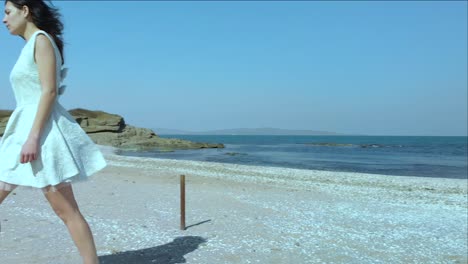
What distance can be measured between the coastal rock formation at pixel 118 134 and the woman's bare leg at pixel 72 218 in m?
59.7

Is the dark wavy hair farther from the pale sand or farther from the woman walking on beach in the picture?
the pale sand

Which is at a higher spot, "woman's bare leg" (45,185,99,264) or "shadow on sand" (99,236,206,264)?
"woman's bare leg" (45,185,99,264)

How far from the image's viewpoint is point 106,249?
579 centimetres

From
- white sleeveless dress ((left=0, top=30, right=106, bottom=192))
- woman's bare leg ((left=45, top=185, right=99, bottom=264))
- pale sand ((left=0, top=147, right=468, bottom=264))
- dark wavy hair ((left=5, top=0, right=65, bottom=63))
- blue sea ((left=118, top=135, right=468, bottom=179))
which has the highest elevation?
dark wavy hair ((left=5, top=0, right=65, bottom=63))

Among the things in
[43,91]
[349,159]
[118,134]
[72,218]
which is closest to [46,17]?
[43,91]

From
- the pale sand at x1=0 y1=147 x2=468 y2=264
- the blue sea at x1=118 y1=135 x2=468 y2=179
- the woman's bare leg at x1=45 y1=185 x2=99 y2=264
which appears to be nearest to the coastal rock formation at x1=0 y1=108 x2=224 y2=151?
the blue sea at x1=118 y1=135 x2=468 y2=179

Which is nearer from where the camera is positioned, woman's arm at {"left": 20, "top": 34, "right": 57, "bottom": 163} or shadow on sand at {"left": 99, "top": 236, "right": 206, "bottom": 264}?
woman's arm at {"left": 20, "top": 34, "right": 57, "bottom": 163}

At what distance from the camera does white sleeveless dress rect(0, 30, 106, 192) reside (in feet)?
10.4

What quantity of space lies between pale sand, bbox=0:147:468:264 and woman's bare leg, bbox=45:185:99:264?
1.80 metres

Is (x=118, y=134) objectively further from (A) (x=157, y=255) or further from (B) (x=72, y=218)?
(B) (x=72, y=218)

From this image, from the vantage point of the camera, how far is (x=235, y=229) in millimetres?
7777

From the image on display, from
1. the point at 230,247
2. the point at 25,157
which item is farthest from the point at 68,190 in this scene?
the point at 230,247

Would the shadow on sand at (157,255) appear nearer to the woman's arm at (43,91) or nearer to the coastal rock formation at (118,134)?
the woman's arm at (43,91)

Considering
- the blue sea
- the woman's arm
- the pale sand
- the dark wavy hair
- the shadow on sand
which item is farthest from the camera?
the blue sea
